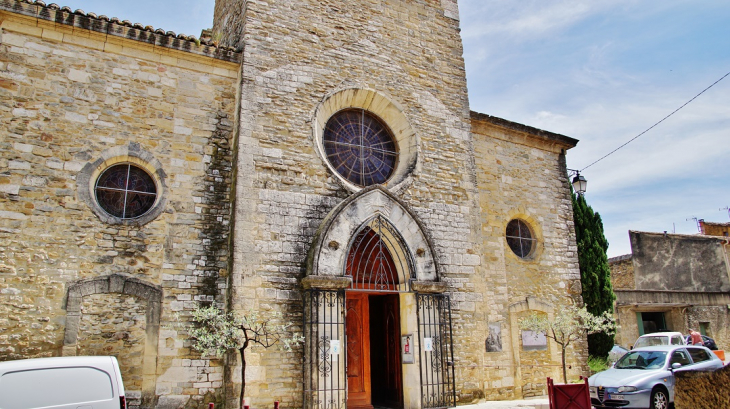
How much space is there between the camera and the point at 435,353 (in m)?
9.12

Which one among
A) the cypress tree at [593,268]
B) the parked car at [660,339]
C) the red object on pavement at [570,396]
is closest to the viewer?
the red object on pavement at [570,396]

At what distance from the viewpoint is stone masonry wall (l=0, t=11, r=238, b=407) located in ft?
23.8

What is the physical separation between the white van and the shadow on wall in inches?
241

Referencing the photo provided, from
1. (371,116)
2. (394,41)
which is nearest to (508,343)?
(371,116)

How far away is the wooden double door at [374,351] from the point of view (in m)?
9.11

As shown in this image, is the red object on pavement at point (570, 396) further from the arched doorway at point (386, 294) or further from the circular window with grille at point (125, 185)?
the circular window with grille at point (125, 185)

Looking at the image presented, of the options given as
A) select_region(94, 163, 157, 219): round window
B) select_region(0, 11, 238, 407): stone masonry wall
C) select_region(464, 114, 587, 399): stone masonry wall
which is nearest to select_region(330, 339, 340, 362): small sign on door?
select_region(0, 11, 238, 407): stone masonry wall

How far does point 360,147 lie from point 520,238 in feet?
14.8

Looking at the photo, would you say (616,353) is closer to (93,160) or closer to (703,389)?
(703,389)

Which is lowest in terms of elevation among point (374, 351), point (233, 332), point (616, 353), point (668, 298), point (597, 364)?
point (597, 364)

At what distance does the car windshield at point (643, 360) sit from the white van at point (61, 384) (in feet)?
27.7

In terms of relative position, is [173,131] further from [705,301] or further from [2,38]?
[705,301]

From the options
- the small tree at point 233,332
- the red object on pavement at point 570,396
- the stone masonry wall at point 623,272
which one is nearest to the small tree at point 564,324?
the red object on pavement at point 570,396

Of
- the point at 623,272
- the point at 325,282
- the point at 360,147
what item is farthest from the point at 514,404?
the point at 623,272
